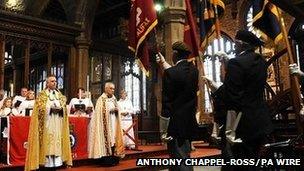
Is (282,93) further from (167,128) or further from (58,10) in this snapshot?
(58,10)

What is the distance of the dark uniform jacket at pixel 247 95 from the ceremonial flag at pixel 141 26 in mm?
2274

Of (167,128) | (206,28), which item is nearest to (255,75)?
(167,128)

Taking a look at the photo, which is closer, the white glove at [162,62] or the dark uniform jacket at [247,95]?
the dark uniform jacket at [247,95]

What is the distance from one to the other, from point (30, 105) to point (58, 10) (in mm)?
9004

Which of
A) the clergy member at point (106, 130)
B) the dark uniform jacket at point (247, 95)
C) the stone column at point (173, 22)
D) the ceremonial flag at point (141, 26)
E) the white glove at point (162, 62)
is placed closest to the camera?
the dark uniform jacket at point (247, 95)

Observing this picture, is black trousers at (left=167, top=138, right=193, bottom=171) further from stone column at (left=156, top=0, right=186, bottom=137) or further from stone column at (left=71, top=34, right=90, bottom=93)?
stone column at (left=71, top=34, right=90, bottom=93)

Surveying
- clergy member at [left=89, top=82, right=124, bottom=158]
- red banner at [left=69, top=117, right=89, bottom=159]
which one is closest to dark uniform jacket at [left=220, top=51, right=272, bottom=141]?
clergy member at [left=89, top=82, right=124, bottom=158]

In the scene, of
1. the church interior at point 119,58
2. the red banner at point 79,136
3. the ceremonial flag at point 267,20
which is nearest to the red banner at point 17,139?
the church interior at point 119,58

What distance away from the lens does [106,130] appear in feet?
23.3

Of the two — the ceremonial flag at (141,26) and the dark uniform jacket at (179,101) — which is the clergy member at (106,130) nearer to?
the ceremonial flag at (141,26)

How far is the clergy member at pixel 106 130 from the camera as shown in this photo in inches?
276

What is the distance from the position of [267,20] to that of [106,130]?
378cm

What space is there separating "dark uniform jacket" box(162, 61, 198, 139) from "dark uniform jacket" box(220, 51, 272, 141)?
0.61 m

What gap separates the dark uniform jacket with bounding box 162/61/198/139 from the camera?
11.7 ft
